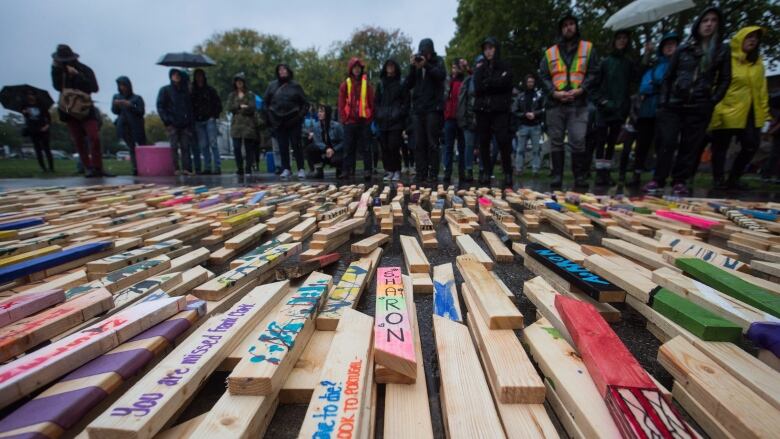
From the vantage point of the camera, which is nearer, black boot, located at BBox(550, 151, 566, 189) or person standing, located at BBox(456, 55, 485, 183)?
black boot, located at BBox(550, 151, 566, 189)

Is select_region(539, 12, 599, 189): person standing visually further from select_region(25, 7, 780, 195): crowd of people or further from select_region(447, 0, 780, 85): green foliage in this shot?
select_region(447, 0, 780, 85): green foliage

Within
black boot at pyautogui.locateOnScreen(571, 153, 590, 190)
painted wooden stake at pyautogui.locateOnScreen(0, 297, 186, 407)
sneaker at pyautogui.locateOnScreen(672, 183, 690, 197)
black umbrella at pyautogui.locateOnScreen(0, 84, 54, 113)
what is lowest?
painted wooden stake at pyautogui.locateOnScreen(0, 297, 186, 407)

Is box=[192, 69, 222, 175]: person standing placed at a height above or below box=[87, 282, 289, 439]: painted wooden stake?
above

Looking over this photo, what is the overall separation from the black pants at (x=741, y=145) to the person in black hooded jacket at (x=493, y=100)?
3227mm

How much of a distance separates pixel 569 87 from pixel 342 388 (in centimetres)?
588

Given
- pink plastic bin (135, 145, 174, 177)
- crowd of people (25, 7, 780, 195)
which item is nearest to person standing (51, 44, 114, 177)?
crowd of people (25, 7, 780, 195)

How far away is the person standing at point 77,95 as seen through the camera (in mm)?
7340

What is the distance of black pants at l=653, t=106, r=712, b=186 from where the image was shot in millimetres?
5320

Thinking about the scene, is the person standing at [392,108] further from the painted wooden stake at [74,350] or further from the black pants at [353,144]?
the painted wooden stake at [74,350]

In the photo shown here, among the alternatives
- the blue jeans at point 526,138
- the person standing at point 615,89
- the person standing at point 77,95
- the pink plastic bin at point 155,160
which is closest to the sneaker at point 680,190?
the person standing at point 615,89

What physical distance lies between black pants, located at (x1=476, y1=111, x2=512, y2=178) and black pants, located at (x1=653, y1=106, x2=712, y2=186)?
225cm

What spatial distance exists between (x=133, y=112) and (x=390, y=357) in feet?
36.2

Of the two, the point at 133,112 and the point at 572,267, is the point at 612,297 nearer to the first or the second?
the point at 572,267

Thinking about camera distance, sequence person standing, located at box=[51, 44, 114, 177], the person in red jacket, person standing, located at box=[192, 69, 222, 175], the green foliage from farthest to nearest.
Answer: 1. the green foliage
2. person standing, located at box=[192, 69, 222, 175]
3. person standing, located at box=[51, 44, 114, 177]
4. the person in red jacket
